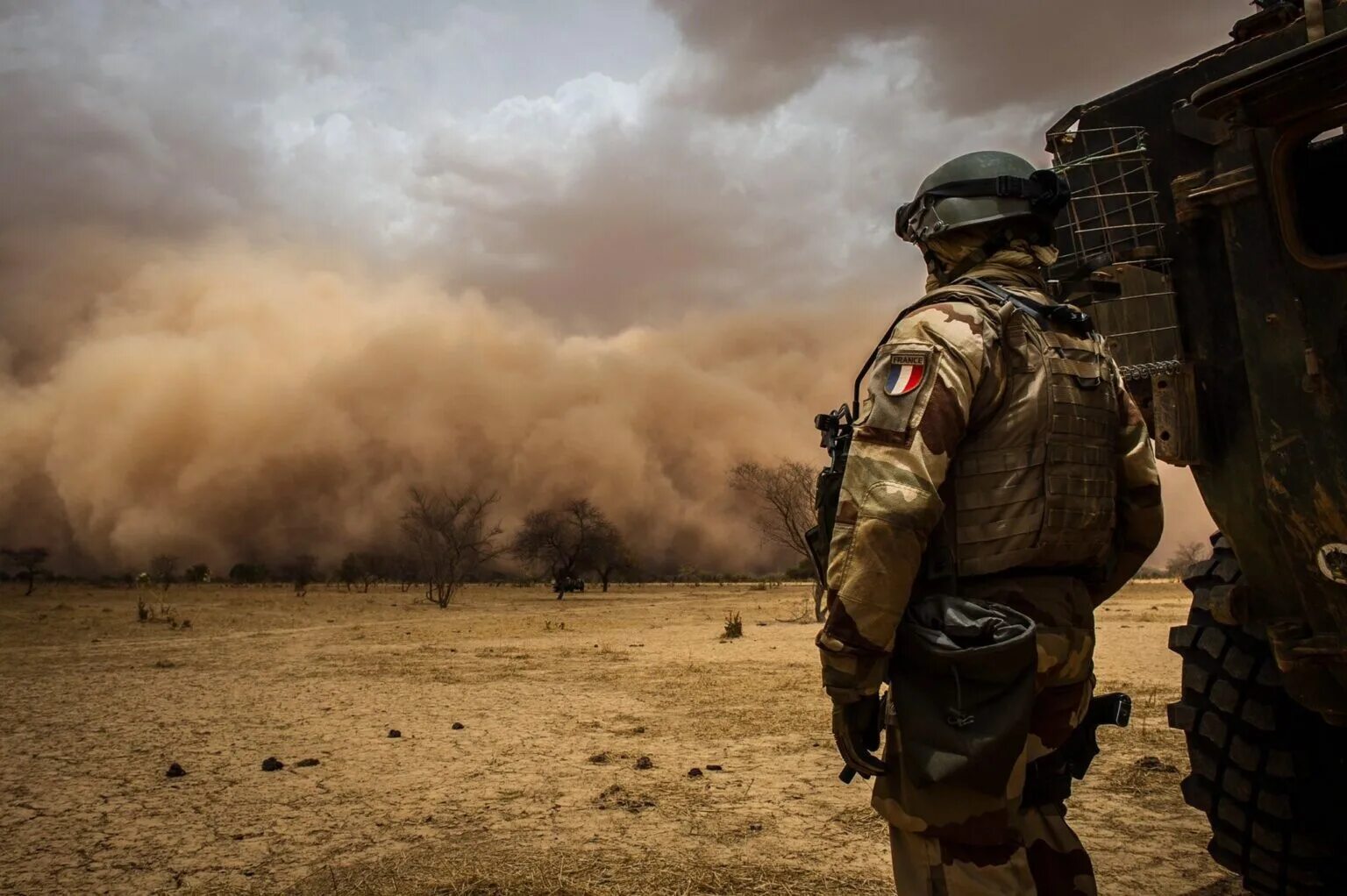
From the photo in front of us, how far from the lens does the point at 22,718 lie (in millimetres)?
7352

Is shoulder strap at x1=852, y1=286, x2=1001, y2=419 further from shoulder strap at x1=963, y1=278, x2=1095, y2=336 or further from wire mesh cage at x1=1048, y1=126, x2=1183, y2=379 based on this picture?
wire mesh cage at x1=1048, y1=126, x2=1183, y2=379

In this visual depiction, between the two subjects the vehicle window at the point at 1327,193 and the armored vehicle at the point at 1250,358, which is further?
the vehicle window at the point at 1327,193

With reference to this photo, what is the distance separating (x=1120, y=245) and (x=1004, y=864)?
2242 mm

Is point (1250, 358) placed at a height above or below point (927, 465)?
above

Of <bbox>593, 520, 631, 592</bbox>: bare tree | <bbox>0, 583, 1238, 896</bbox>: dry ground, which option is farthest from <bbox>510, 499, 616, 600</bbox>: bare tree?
<bbox>0, 583, 1238, 896</bbox>: dry ground

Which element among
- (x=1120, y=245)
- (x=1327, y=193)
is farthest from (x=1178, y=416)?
(x=1327, y=193)

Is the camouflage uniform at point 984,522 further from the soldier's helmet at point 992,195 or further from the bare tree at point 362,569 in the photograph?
the bare tree at point 362,569

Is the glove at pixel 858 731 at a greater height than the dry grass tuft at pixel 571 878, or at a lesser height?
greater

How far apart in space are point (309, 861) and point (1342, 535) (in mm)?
3877

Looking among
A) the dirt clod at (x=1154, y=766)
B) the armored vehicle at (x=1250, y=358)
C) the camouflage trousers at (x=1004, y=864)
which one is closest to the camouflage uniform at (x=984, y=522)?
the camouflage trousers at (x=1004, y=864)

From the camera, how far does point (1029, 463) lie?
2.37 m

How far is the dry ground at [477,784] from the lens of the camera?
12.0ft

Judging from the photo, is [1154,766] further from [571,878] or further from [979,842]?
[979,842]

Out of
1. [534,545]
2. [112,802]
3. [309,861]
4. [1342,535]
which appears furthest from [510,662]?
[534,545]
